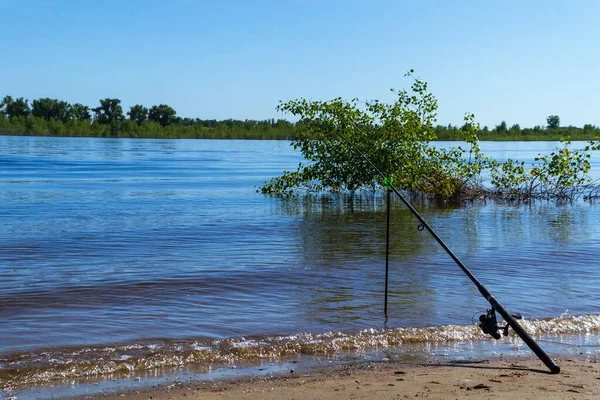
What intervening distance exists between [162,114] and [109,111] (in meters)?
10.3

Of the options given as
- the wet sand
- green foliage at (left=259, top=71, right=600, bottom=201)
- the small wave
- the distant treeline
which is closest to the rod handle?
the wet sand

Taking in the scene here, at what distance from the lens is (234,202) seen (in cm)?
2608

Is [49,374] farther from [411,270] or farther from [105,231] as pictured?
[105,231]

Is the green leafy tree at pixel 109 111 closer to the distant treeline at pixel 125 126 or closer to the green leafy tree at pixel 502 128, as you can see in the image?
the distant treeline at pixel 125 126

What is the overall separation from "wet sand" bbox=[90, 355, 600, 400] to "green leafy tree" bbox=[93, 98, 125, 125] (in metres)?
126

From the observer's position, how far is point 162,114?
13412 centimetres

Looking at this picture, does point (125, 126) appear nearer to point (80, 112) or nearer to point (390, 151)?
point (80, 112)

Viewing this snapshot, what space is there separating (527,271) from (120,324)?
7462 millimetres

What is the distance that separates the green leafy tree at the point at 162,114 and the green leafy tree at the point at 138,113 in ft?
4.18

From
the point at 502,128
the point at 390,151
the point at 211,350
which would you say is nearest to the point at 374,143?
the point at 390,151

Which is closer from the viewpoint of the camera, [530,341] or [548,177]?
[530,341]

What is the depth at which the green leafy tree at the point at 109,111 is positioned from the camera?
12738cm

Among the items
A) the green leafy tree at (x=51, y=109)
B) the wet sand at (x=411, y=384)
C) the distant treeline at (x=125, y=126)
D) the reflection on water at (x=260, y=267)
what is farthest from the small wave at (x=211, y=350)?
the green leafy tree at (x=51, y=109)

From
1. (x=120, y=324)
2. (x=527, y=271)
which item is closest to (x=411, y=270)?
(x=527, y=271)
